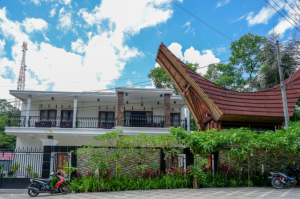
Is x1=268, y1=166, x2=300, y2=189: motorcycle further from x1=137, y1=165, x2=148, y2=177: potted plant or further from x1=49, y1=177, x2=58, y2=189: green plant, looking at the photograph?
x1=49, y1=177, x2=58, y2=189: green plant

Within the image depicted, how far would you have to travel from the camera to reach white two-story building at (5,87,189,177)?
45.1 ft

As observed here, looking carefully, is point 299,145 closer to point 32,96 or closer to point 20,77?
point 32,96

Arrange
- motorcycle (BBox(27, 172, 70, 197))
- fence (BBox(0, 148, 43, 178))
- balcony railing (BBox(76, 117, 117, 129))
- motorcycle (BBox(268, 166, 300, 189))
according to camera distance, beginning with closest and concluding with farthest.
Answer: motorcycle (BBox(27, 172, 70, 197))
motorcycle (BBox(268, 166, 300, 189))
fence (BBox(0, 148, 43, 178))
balcony railing (BBox(76, 117, 117, 129))

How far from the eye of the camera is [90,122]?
15.6m

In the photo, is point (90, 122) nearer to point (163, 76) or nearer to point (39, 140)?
point (39, 140)

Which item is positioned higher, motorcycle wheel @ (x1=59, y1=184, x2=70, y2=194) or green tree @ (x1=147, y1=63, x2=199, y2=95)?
green tree @ (x1=147, y1=63, x2=199, y2=95)

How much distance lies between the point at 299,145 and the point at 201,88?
178 inches

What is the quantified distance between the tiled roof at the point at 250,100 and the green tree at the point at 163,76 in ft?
35.8

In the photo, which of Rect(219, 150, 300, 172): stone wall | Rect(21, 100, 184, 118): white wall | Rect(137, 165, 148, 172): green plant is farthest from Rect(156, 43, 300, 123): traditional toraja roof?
Rect(21, 100, 184, 118): white wall

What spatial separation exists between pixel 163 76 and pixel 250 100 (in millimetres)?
12214

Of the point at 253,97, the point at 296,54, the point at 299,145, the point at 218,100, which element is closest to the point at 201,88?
the point at 218,100

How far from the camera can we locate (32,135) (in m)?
14.3

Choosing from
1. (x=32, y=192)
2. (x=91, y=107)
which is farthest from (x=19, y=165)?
(x=91, y=107)

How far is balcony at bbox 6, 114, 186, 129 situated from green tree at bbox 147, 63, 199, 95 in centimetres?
759
